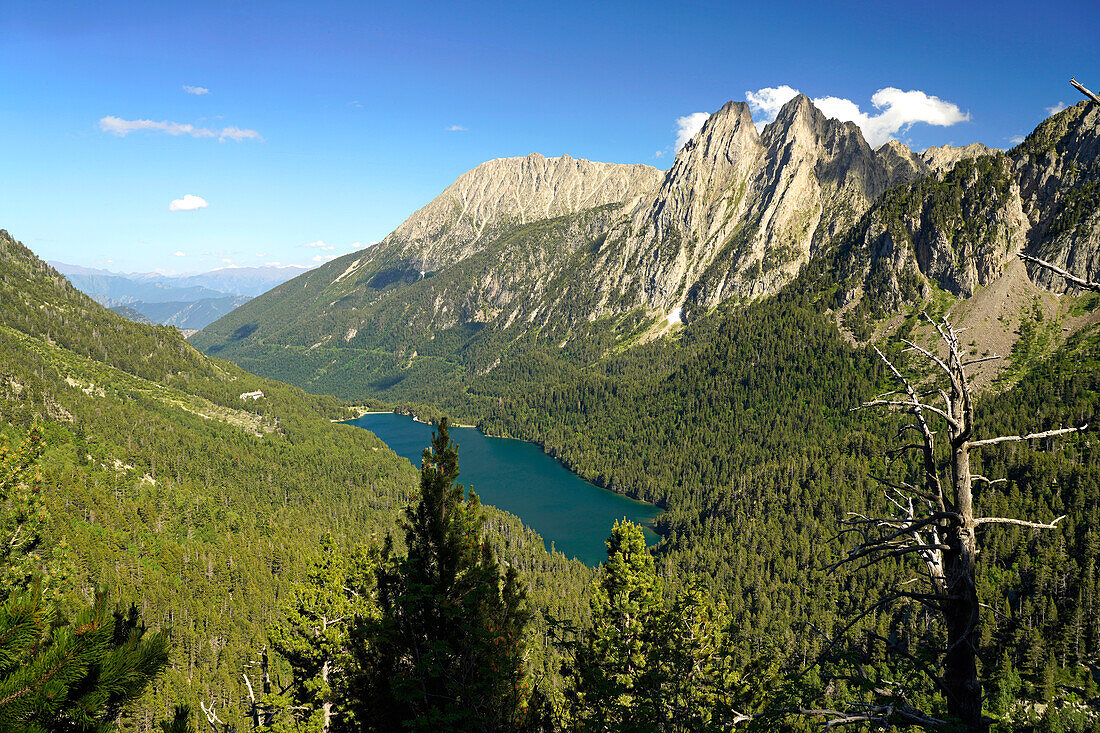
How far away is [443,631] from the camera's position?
21.1 meters

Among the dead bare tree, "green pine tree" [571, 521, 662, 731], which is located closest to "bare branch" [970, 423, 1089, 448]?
the dead bare tree

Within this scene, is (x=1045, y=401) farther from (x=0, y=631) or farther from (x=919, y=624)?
(x=0, y=631)

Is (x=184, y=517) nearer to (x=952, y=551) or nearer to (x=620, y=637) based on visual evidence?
(x=620, y=637)

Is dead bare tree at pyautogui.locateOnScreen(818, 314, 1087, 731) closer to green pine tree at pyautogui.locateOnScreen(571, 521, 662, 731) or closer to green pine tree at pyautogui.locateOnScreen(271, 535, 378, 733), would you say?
green pine tree at pyautogui.locateOnScreen(571, 521, 662, 731)

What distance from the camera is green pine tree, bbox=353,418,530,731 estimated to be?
60.8 feet

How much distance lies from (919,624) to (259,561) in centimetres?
13946

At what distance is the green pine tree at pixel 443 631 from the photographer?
60.8 ft

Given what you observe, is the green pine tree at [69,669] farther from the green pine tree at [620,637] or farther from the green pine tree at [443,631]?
the green pine tree at [620,637]

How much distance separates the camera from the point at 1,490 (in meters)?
19.9

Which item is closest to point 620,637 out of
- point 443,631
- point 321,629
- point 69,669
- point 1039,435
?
point 443,631

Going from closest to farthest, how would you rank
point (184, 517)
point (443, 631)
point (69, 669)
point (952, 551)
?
point (69, 669) → point (952, 551) → point (443, 631) → point (184, 517)

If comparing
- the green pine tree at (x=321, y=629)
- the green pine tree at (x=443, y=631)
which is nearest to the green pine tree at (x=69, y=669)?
the green pine tree at (x=443, y=631)

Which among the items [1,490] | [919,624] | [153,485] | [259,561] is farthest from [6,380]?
[919,624]

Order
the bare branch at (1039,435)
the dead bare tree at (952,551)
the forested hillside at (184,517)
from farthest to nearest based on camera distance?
the forested hillside at (184,517), the dead bare tree at (952,551), the bare branch at (1039,435)
